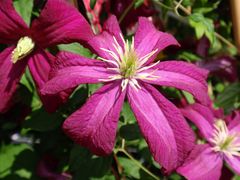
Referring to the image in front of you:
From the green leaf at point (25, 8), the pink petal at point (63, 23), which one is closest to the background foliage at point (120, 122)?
the green leaf at point (25, 8)

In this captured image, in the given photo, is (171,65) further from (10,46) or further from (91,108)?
(10,46)

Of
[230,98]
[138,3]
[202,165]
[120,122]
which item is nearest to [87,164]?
[120,122]

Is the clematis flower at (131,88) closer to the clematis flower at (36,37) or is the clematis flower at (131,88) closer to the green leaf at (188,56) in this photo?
the clematis flower at (36,37)

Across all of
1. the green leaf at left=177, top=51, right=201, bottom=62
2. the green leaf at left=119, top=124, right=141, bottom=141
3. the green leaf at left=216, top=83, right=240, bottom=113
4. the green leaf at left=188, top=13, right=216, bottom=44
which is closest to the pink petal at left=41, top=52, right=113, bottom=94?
the green leaf at left=119, top=124, right=141, bottom=141

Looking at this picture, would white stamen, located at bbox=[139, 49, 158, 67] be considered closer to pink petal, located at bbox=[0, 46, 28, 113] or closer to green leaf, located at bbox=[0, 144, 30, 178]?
pink petal, located at bbox=[0, 46, 28, 113]

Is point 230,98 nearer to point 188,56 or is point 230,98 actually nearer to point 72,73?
point 188,56

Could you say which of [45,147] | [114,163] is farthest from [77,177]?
[45,147]

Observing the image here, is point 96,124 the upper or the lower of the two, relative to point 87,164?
upper
